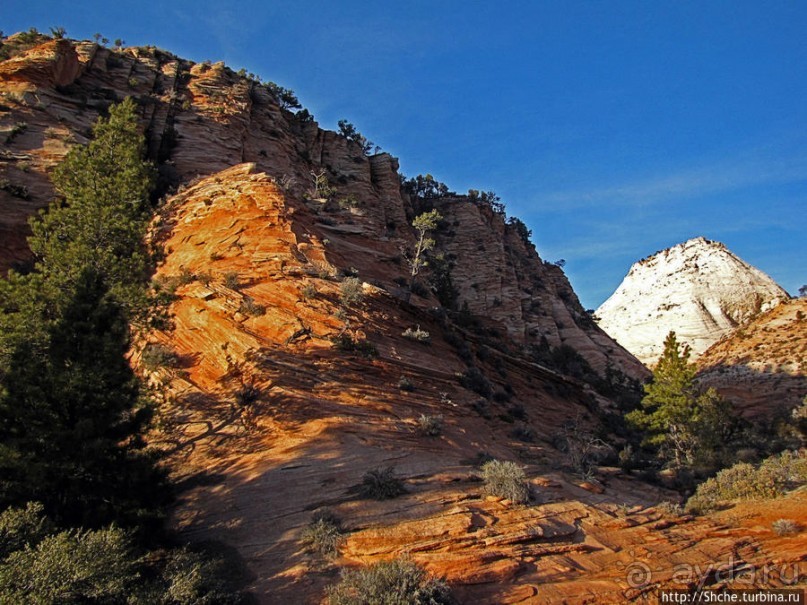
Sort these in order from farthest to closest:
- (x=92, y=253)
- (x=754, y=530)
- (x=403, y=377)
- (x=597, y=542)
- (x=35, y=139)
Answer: (x=35, y=139) < (x=403, y=377) < (x=92, y=253) < (x=754, y=530) < (x=597, y=542)

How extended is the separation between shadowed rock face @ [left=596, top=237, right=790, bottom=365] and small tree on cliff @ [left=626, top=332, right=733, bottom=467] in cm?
4075

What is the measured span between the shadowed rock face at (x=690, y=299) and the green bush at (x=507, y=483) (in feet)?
212

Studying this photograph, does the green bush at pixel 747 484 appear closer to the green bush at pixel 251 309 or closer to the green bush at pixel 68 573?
the green bush at pixel 68 573

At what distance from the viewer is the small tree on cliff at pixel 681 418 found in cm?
2856

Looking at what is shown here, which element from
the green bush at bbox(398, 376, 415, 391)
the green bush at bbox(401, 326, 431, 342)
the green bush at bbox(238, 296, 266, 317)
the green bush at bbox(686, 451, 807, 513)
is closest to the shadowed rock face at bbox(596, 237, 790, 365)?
the green bush at bbox(686, 451, 807, 513)

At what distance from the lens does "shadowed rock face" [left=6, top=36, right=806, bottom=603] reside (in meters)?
10.0

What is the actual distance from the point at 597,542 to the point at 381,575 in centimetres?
568

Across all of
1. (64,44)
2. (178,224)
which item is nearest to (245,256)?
(178,224)

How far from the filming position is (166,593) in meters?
7.86

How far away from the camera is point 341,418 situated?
1496cm

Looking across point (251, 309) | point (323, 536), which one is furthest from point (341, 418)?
point (251, 309)

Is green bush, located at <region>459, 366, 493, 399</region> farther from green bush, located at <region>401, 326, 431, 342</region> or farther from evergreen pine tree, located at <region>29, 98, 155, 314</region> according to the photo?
evergreen pine tree, located at <region>29, 98, 155, 314</region>

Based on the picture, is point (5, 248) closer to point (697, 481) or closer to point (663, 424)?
point (697, 481)

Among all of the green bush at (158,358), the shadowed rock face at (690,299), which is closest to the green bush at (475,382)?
the green bush at (158,358)
